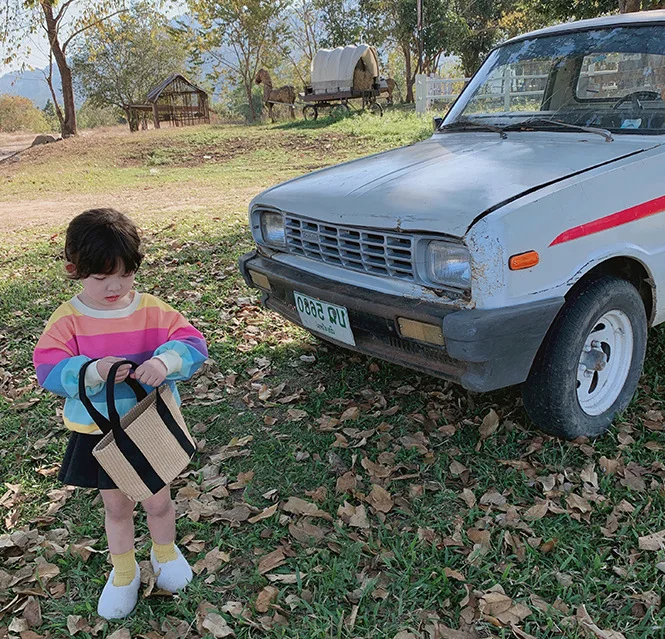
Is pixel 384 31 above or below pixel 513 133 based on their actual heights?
above

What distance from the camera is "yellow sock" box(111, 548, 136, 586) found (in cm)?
224

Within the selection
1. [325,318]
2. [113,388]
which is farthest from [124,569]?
[325,318]

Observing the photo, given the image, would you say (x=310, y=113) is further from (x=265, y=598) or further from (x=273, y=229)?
(x=265, y=598)

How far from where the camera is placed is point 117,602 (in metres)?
2.25

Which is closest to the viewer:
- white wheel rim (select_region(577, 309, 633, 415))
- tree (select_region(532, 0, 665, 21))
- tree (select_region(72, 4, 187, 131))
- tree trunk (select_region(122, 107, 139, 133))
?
white wheel rim (select_region(577, 309, 633, 415))

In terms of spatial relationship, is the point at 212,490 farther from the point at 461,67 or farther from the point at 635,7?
the point at 461,67

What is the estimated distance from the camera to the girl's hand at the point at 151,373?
6.15 feet

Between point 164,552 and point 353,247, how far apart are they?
1.52 meters

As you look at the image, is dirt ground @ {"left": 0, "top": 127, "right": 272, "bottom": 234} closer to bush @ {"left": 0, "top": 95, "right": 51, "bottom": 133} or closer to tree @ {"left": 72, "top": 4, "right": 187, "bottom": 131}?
tree @ {"left": 72, "top": 4, "right": 187, "bottom": 131}

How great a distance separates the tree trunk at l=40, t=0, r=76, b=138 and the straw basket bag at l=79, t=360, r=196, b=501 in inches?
712

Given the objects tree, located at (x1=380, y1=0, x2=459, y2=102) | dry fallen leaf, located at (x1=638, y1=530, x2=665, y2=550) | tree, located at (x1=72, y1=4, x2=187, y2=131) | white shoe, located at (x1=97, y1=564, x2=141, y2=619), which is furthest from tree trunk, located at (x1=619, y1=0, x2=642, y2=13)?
tree, located at (x1=72, y1=4, x2=187, y2=131)

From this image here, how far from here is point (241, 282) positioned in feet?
18.7

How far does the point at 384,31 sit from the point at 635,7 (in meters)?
24.7

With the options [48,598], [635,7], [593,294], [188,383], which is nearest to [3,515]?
[48,598]
